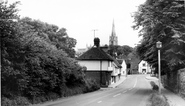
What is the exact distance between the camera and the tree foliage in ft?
67.8

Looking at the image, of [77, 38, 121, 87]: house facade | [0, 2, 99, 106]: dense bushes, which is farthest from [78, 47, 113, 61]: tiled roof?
[0, 2, 99, 106]: dense bushes

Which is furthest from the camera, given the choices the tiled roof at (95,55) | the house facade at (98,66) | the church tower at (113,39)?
the church tower at (113,39)

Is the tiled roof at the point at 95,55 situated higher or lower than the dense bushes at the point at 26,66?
higher

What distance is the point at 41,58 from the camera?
17.9 m

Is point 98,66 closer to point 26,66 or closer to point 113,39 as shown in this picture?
point 26,66

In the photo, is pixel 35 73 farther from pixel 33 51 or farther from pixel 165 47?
pixel 165 47

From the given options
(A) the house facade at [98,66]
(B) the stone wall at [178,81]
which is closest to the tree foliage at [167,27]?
(B) the stone wall at [178,81]

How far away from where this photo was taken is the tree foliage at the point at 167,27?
67.8 feet

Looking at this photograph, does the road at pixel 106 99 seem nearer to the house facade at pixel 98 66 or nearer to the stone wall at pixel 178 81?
the stone wall at pixel 178 81

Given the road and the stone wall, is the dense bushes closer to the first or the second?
the road

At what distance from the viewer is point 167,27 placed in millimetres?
20906

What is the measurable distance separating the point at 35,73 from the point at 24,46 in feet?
9.08

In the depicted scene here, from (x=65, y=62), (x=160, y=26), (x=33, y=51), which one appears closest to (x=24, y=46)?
(x=33, y=51)

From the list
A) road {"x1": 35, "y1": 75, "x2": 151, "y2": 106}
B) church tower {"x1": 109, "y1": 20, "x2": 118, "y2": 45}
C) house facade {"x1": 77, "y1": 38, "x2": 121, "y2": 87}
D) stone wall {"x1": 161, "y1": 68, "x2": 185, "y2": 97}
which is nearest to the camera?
road {"x1": 35, "y1": 75, "x2": 151, "y2": 106}
